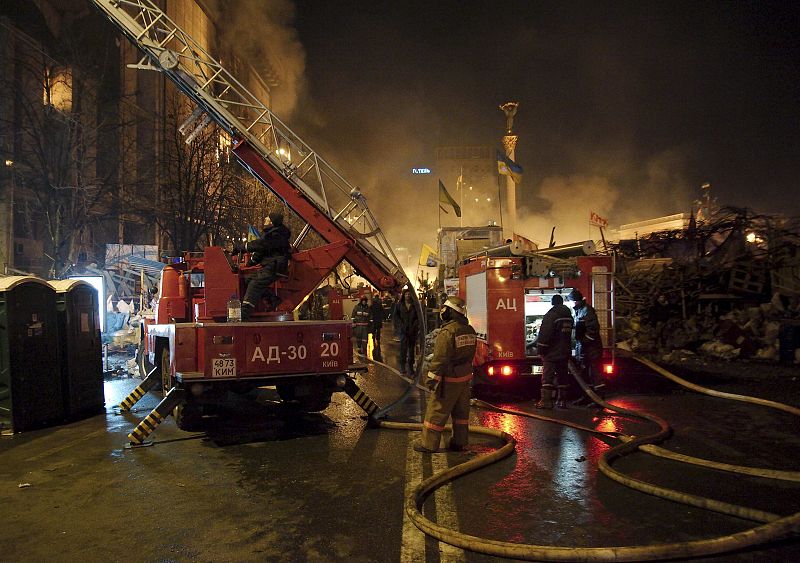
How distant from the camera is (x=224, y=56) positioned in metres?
50.8

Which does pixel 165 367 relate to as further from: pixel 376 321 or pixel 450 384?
pixel 376 321

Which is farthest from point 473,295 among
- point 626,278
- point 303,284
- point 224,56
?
point 224,56

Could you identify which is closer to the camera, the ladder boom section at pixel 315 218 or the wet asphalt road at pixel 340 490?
the wet asphalt road at pixel 340 490

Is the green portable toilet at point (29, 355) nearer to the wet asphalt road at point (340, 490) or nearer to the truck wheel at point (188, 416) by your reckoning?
the wet asphalt road at point (340, 490)

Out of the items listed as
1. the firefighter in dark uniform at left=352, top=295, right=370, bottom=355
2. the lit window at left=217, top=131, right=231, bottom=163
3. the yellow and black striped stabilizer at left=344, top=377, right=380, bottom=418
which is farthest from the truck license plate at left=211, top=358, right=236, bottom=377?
the firefighter in dark uniform at left=352, top=295, right=370, bottom=355

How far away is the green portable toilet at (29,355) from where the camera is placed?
7238 mm

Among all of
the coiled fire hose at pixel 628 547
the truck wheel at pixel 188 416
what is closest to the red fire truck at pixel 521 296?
the coiled fire hose at pixel 628 547

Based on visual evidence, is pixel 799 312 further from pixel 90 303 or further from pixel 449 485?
pixel 90 303

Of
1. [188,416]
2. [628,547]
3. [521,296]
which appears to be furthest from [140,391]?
[628,547]

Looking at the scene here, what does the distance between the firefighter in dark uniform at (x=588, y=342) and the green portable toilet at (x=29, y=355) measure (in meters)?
7.76

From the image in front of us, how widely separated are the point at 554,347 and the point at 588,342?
75 centimetres

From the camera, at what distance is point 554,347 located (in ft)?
26.9

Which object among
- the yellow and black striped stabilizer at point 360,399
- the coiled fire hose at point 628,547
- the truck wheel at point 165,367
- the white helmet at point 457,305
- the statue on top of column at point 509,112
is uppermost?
the statue on top of column at point 509,112

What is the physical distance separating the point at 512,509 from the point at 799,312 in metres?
11.8
